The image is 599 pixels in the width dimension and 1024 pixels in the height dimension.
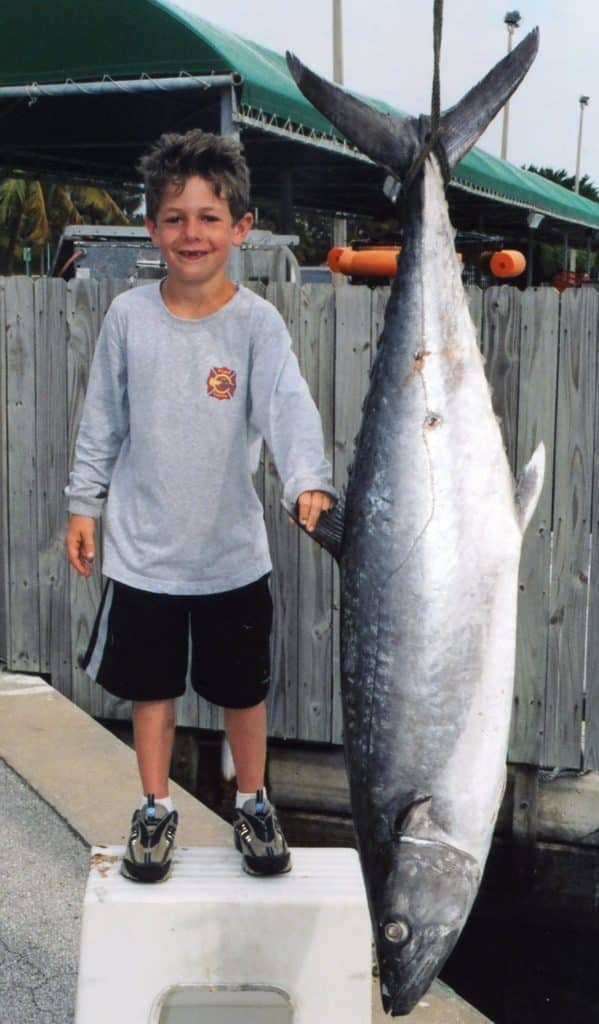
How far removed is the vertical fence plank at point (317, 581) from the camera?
4.18 metres

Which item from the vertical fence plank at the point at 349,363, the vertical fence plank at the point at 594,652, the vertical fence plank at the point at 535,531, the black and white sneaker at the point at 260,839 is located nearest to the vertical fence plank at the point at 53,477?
the vertical fence plank at the point at 349,363

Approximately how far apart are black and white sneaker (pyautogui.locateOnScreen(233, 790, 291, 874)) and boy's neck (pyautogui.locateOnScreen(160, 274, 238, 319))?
117cm

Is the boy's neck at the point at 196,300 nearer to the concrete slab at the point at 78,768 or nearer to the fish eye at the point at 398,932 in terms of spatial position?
the fish eye at the point at 398,932

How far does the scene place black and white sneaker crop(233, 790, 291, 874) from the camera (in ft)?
8.04

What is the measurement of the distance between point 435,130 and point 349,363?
92.8 inches

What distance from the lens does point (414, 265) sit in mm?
1943

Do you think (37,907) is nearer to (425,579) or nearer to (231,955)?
(231,955)

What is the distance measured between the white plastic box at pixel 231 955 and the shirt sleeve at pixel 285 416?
0.85 metres

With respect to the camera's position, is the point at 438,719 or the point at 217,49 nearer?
the point at 438,719

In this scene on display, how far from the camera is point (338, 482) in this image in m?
4.23

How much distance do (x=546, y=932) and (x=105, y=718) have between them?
6.65ft

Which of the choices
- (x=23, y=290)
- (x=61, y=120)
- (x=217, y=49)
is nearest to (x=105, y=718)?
(x=23, y=290)

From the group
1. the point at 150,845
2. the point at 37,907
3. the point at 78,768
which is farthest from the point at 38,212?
the point at 150,845

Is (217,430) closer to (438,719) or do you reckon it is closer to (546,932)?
(438,719)
